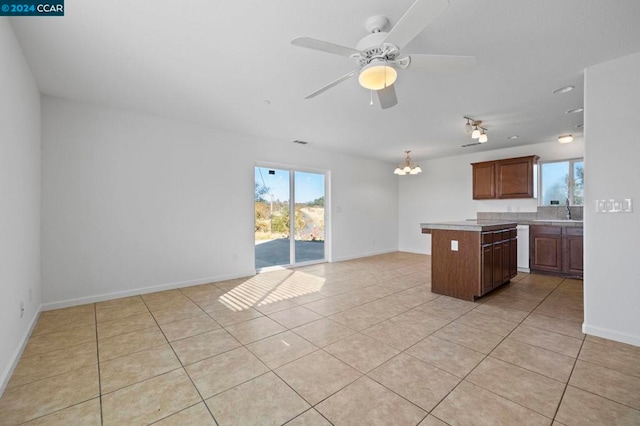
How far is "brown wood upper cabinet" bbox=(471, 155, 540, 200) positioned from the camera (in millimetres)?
5406

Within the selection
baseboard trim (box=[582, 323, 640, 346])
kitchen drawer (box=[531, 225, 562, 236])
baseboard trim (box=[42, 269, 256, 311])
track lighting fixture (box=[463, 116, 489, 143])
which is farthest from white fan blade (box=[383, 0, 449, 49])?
kitchen drawer (box=[531, 225, 562, 236])

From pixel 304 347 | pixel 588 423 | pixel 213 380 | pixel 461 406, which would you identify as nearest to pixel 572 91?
pixel 588 423

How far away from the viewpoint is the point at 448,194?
6.92 meters

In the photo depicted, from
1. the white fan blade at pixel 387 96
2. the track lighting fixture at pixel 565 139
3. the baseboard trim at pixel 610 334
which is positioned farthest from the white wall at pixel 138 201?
the track lighting fixture at pixel 565 139

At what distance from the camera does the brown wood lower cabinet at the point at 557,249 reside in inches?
183

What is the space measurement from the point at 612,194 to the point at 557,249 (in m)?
2.88

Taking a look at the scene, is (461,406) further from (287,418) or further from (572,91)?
(572,91)

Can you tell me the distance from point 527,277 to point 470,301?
217 centimetres

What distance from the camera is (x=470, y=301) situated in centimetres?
354

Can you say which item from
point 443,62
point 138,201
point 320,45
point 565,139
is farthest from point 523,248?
point 138,201

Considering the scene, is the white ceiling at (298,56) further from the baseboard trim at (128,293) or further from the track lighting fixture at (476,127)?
the baseboard trim at (128,293)

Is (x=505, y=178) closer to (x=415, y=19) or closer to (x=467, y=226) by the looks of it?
(x=467, y=226)

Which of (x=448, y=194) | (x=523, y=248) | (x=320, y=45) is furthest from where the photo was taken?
(x=448, y=194)

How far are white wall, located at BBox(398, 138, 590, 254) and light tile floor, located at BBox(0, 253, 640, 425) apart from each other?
316 cm
